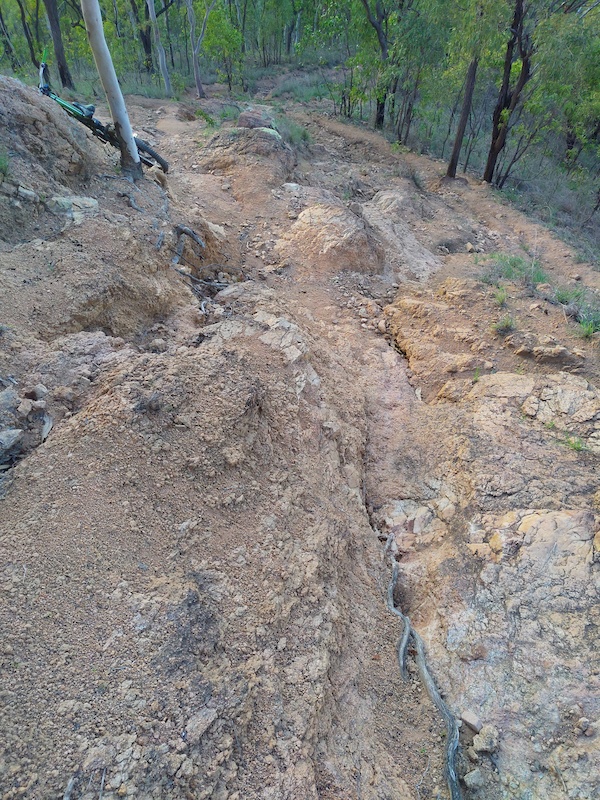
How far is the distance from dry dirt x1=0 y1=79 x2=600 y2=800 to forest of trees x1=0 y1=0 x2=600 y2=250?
6773mm

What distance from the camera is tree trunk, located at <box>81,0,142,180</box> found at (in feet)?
15.1

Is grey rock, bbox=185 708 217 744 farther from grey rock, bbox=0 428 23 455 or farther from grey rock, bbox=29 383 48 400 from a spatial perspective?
grey rock, bbox=29 383 48 400

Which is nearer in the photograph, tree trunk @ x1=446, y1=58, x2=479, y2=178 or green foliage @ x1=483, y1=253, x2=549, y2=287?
green foliage @ x1=483, y1=253, x2=549, y2=287

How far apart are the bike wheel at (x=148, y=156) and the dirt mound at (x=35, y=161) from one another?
1.09 m

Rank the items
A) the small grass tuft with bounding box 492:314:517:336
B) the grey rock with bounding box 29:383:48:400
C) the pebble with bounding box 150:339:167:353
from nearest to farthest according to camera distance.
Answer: the grey rock with bounding box 29:383:48:400 < the pebble with bounding box 150:339:167:353 < the small grass tuft with bounding box 492:314:517:336

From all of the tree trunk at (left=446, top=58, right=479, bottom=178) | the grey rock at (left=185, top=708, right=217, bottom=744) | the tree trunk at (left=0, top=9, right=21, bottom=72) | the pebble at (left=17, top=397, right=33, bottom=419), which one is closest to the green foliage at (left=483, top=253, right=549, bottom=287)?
the tree trunk at (left=446, top=58, right=479, bottom=178)

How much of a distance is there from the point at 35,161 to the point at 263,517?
13.5 feet

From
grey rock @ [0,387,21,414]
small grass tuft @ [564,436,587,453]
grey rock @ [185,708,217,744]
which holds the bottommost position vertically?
small grass tuft @ [564,436,587,453]

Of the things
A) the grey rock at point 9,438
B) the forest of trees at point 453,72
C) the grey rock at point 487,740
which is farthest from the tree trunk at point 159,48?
the grey rock at point 487,740

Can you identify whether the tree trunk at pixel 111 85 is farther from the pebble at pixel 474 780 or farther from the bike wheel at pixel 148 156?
the pebble at pixel 474 780

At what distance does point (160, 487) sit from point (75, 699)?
109 centimetres

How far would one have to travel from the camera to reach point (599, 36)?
9609 millimetres

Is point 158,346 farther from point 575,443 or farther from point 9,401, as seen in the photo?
point 575,443

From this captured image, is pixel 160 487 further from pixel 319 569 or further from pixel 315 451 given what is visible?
pixel 315 451
